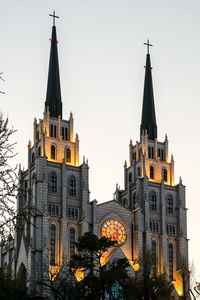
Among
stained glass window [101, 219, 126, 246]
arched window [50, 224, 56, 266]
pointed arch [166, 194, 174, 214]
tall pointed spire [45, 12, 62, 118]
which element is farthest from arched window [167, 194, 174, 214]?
tall pointed spire [45, 12, 62, 118]

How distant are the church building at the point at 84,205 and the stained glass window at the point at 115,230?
0.13 meters

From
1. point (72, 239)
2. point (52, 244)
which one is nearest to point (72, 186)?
point (72, 239)

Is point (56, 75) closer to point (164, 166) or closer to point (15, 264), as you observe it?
point (164, 166)

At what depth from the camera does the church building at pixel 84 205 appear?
7906 cm

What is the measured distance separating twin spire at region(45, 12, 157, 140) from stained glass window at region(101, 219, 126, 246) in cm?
1566

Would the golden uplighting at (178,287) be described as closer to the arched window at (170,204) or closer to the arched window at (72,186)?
the arched window at (170,204)

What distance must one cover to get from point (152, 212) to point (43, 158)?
56.5ft

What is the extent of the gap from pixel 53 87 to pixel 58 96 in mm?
1436

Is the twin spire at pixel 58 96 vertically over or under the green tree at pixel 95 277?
over

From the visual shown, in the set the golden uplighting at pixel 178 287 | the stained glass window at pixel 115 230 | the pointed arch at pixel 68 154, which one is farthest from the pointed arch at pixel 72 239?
the golden uplighting at pixel 178 287

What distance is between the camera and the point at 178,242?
87.1m

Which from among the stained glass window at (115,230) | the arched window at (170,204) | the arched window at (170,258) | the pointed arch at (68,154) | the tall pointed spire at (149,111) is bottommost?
the arched window at (170,258)

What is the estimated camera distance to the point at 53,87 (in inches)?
3514

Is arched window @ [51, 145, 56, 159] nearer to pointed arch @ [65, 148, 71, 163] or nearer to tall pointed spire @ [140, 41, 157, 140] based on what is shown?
pointed arch @ [65, 148, 71, 163]
